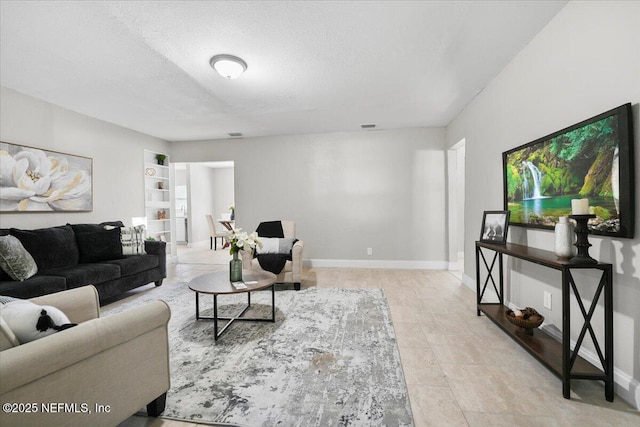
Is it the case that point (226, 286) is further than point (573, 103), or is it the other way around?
point (226, 286)

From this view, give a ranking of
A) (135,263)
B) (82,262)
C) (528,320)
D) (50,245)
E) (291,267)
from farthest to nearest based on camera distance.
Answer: (291,267) < (135,263) < (82,262) < (50,245) < (528,320)

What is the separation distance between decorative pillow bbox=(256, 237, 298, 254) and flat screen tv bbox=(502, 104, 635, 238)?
2764 millimetres

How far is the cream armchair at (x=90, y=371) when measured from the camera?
39.8 inches

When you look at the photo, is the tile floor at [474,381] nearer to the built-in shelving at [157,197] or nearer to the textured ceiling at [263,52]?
the textured ceiling at [263,52]

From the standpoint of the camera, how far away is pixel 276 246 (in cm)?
413

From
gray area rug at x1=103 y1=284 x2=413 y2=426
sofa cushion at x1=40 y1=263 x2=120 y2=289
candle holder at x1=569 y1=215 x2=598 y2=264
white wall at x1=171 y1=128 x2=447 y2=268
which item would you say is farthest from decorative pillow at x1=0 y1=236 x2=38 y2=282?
candle holder at x1=569 y1=215 x2=598 y2=264

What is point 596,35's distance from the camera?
6.00 ft

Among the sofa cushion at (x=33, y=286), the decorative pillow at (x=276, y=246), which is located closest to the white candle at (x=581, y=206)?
the decorative pillow at (x=276, y=246)

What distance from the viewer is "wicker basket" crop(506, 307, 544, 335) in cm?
223

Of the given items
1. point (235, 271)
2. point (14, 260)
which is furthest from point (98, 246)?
point (235, 271)

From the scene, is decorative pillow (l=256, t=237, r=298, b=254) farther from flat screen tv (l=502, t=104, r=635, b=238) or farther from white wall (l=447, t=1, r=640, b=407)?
flat screen tv (l=502, t=104, r=635, b=238)

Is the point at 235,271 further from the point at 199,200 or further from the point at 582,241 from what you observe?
the point at 199,200

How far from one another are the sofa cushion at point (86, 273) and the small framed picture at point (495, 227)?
4383 mm

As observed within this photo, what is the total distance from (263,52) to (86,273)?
10.1ft
